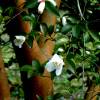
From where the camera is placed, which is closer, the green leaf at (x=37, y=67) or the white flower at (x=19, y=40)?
the green leaf at (x=37, y=67)

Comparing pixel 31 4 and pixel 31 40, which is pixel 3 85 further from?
pixel 31 4

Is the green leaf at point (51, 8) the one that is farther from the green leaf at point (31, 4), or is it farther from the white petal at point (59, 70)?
the white petal at point (59, 70)

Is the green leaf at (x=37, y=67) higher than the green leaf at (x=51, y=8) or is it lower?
lower

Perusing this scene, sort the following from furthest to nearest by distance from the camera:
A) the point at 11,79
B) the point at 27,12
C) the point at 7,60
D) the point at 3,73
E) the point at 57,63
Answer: the point at 7,60 < the point at 11,79 < the point at 27,12 < the point at 3,73 < the point at 57,63

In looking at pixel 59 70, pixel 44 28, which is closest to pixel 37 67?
pixel 59 70

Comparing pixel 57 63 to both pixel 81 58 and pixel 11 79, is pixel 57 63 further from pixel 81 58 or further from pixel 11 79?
pixel 11 79

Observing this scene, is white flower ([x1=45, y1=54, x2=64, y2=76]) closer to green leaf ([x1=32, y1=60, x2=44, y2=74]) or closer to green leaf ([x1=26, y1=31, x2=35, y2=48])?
green leaf ([x1=32, y1=60, x2=44, y2=74])

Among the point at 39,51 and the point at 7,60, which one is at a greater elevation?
the point at 39,51

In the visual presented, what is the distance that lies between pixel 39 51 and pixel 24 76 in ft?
0.41

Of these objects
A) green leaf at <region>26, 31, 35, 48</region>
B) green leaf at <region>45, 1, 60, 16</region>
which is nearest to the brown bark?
green leaf at <region>26, 31, 35, 48</region>

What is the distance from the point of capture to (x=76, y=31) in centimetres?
125

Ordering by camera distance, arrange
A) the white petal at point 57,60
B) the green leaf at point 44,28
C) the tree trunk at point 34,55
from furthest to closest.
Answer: the tree trunk at point 34,55 < the green leaf at point 44,28 < the white petal at point 57,60

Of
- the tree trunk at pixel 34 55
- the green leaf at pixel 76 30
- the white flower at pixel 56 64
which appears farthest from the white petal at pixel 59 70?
the tree trunk at pixel 34 55

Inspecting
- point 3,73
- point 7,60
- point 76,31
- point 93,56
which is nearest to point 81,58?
point 93,56
